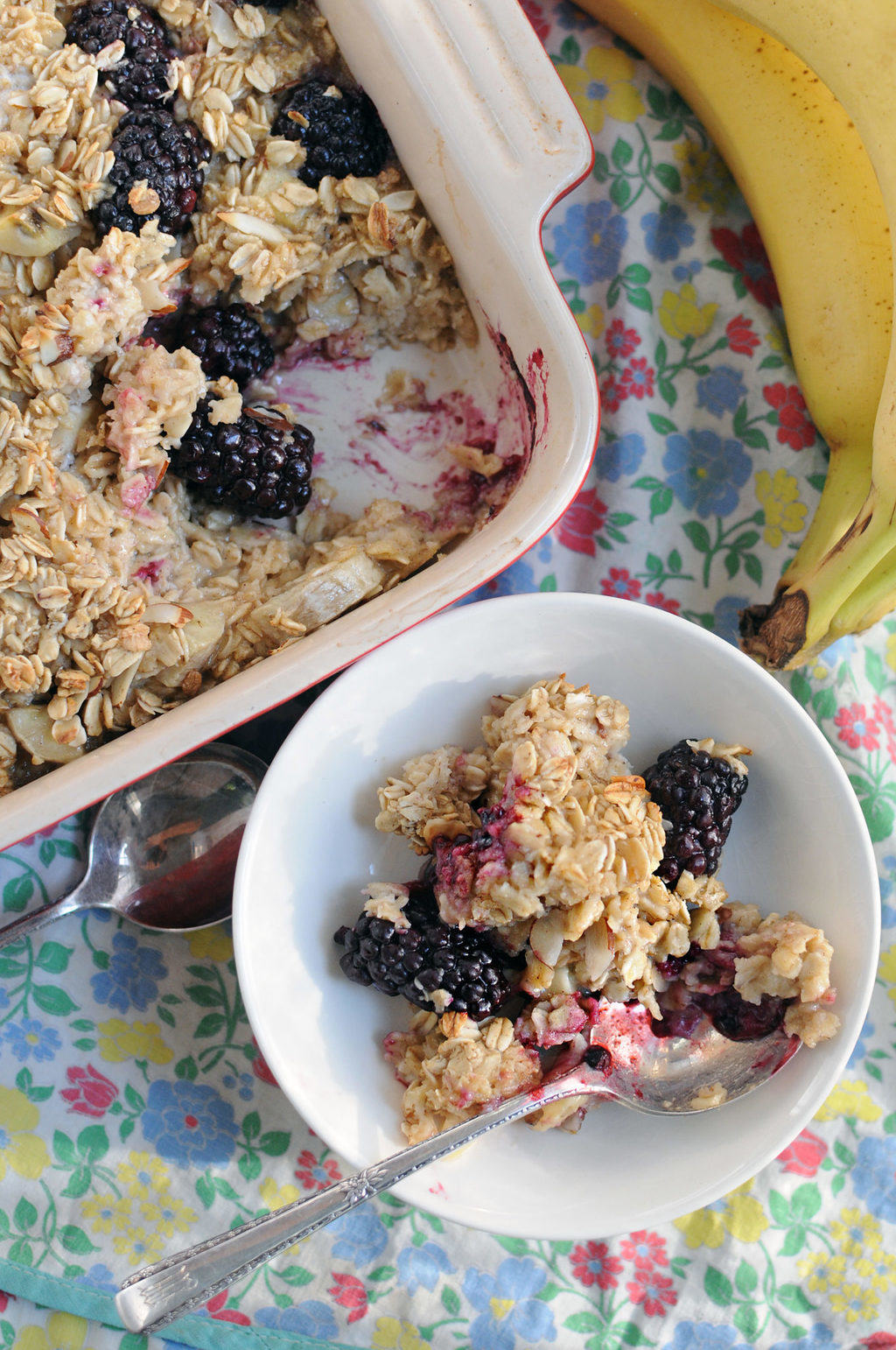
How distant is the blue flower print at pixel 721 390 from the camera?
65.1 inches

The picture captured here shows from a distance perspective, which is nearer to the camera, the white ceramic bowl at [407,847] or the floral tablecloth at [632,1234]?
the white ceramic bowl at [407,847]

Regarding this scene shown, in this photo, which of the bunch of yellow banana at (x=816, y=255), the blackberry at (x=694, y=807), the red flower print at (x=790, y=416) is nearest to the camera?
the blackberry at (x=694, y=807)

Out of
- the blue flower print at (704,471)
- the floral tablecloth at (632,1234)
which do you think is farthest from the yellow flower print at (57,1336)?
the blue flower print at (704,471)

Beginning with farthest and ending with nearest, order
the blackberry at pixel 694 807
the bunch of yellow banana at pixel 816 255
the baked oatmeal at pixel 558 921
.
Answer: the bunch of yellow banana at pixel 816 255
the blackberry at pixel 694 807
the baked oatmeal at pixel 558 921

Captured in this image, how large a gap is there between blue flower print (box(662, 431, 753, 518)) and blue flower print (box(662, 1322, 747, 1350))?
1.25m

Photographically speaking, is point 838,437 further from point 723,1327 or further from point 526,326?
point 723,1327

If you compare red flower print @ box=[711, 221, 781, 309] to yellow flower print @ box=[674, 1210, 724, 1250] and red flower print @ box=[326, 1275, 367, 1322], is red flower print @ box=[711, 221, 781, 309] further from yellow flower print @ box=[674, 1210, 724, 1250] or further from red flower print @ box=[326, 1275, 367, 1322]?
red flower print @ box=[326, 1275, 367, 1322]

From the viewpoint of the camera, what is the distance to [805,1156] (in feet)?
5.31

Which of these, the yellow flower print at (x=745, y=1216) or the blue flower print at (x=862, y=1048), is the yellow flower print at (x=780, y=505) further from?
the yellow flower print at (x=745, y=1216)

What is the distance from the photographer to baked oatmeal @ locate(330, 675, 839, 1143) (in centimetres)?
121

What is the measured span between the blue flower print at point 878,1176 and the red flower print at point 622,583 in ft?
3.07

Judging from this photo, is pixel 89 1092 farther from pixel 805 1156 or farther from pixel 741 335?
pixel 741 335

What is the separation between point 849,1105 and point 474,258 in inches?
55.4

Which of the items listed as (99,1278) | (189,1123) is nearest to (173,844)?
(189,1123)
